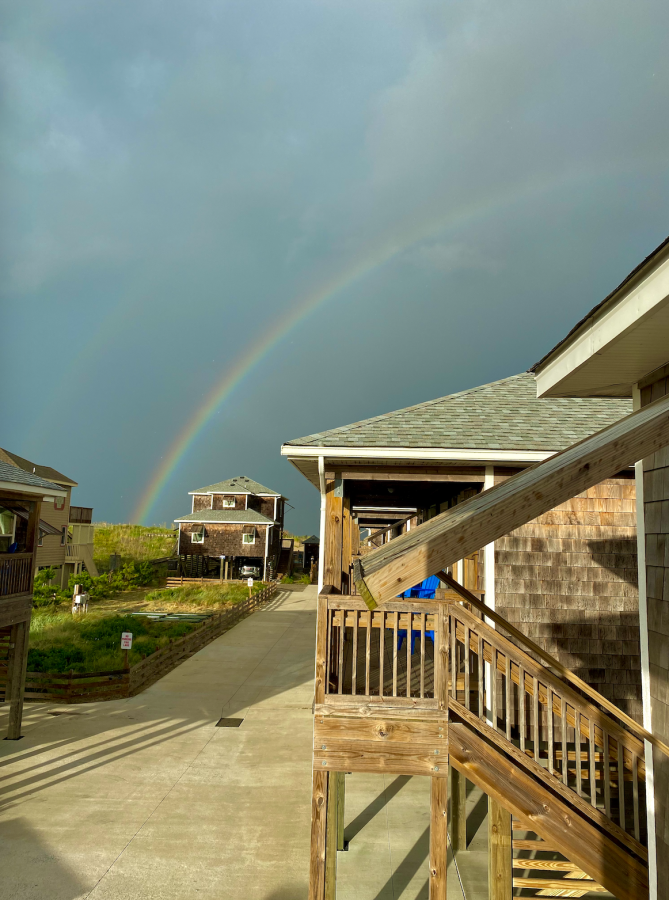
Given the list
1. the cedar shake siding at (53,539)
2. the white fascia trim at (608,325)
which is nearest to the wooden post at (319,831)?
the white fascia trim at (608,325)

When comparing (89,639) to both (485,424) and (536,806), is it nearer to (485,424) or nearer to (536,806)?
(485,424)

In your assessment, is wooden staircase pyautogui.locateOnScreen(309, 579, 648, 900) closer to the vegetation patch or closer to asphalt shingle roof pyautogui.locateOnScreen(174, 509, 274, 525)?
the vegetation patch

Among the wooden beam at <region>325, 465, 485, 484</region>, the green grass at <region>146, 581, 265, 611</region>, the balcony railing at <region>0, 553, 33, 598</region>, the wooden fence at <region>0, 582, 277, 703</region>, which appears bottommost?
the wooden fence at <region>0, 582, 277, 703</region>

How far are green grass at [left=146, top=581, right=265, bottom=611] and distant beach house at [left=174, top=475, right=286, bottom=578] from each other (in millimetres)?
6266

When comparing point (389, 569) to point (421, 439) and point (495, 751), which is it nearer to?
point (495, 751)

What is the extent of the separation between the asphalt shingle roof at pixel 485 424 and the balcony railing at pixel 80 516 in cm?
3397

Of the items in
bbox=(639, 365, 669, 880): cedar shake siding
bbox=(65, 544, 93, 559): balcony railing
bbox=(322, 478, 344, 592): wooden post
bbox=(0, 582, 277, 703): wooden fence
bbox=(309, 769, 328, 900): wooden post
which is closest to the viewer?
bbox=(639, 365, 669, 880): cedar shake siding

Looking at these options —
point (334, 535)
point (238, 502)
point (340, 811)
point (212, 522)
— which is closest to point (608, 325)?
point (334, 535)

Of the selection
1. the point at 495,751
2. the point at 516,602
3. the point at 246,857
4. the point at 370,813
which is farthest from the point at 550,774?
the point at 370,813

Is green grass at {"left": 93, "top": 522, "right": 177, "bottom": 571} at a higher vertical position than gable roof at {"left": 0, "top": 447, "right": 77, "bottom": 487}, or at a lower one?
lower

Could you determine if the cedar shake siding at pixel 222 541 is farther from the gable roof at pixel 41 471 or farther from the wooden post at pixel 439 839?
the wooden post at pixel 439 839

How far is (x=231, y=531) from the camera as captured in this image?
41250 millimetres

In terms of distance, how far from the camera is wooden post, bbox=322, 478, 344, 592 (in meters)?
7.34

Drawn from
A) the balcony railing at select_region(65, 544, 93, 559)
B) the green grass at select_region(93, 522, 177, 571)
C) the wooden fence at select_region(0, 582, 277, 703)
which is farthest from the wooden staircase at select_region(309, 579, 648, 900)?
the green grass at select_region(93, 522, 177, 571)
